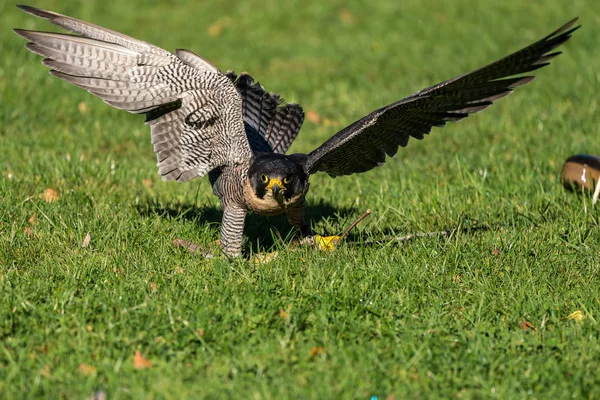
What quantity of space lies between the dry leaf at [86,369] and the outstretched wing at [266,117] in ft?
8.94

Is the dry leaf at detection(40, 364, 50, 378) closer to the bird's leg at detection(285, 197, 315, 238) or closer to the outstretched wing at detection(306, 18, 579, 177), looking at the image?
the bird's leg at detection(285, 197, 315, 238)

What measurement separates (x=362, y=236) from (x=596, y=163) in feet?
6.85

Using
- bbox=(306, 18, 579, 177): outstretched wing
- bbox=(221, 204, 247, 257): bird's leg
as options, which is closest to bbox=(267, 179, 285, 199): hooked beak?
bbox=(306, 18, 579, 177): outstretched wing

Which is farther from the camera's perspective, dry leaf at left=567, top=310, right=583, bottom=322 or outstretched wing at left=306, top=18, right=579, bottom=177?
outstretched wing at left=306, top=18, right=579, bottom=177

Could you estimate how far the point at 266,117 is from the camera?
6566mm

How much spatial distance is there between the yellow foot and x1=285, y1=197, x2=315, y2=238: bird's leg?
10 cm

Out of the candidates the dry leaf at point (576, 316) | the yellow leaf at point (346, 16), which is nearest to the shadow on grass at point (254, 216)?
the dry leaf at point (576, 316)

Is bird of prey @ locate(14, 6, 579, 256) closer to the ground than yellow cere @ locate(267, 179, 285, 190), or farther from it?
farther from it

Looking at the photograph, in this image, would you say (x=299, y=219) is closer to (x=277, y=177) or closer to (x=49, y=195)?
(x=277, y=177)

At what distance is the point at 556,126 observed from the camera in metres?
8.73

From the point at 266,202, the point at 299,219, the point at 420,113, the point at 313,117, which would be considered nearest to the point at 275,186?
the point at 266,202

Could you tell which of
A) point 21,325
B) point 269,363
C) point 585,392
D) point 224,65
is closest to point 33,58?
point 224,65

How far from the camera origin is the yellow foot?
226 inches

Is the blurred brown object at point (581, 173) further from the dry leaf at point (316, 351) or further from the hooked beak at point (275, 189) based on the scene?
Result: the dry leaf at point (316, 351)
